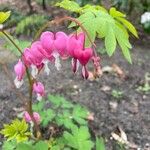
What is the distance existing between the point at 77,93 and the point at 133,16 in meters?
1.97

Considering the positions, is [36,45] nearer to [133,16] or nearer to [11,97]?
[11,97]

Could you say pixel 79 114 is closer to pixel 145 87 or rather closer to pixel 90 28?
pixel 90 28

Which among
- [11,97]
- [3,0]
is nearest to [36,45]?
[11,97]

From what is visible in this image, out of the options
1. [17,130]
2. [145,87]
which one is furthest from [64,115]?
[145,87]

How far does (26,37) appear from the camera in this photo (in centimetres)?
470

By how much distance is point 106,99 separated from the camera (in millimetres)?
3391

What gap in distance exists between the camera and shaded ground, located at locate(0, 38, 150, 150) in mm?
3055

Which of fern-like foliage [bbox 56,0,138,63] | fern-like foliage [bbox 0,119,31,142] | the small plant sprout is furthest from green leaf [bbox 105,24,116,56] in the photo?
the small plant sprout

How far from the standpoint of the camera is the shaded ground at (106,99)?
3.05m

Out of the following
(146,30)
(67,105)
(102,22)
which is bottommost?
(146,30)

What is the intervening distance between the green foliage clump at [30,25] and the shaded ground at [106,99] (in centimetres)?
87

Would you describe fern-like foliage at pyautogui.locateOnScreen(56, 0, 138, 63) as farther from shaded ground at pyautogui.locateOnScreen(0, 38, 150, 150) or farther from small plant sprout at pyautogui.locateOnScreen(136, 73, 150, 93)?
small plant sprout at pyautogui.locateOnScreen(136, 73, 150, 93)

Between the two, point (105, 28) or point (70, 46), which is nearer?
point (70, 46)

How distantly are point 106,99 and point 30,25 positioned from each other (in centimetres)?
165
